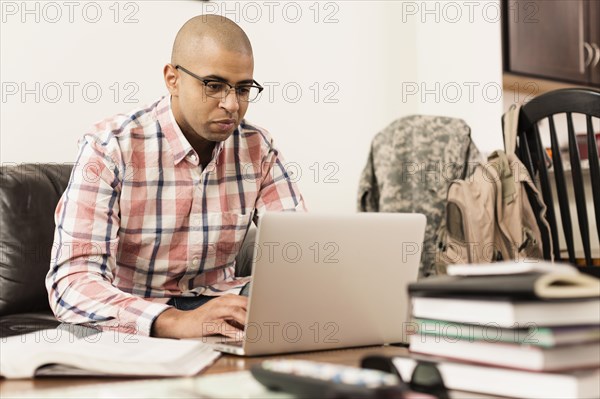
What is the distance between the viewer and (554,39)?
3.35 metres

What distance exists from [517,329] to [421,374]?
10cm

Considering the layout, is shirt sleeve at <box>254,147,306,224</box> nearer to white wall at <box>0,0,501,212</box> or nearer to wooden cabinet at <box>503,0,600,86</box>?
white wall at <box>0,0,501,212</box>

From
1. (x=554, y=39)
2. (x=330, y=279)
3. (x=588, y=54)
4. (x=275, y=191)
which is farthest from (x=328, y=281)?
(x=588, y=54)

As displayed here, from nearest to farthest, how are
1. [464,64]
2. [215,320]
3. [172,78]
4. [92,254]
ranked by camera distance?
[215,320] → [92,254] → [172,78] → [464,64]

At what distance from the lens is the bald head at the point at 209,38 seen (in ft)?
5.50

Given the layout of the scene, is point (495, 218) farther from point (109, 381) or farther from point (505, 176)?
point (109, 381)

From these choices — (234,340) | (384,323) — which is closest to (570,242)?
(384,323)

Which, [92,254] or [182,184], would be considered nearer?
[92,254]

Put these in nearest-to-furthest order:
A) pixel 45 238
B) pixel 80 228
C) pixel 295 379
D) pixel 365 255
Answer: pixel 295 379 < pixel 365 255 < pixel 80 228 < pixel 45 238

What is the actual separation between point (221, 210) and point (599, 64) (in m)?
2.55

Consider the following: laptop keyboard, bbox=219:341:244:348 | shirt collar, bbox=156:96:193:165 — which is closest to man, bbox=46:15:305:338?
shirt collar, bbox=156:96:193:165

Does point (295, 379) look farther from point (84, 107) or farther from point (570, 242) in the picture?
point (84, 107)

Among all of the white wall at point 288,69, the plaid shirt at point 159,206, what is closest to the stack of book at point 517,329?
the plaid shirt at point 159,206

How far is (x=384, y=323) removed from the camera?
111 cm
